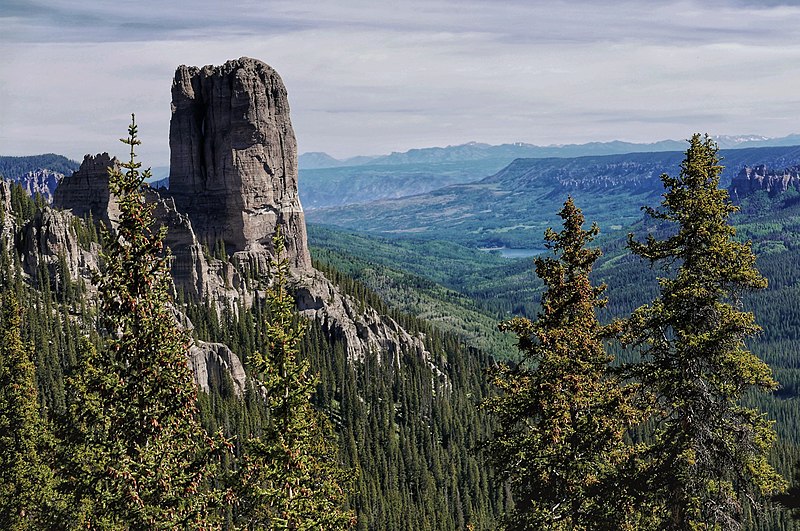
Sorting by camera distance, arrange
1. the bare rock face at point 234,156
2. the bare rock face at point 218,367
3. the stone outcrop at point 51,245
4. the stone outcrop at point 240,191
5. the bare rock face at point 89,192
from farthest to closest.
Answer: the bare rock face at point 234,156 < the stone outcrop at point 240,191 < the bare rock face at point 89,192 < the stone outcrop at point 51,245 < the bare rock face at point 218,367

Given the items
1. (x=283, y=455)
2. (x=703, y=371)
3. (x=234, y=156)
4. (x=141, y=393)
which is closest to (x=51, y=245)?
(x=234, y=156)

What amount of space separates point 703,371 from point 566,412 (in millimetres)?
5070

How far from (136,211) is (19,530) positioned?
36.4m

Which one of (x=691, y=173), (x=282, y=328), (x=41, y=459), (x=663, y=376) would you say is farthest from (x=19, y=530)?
(x=691, y=173)

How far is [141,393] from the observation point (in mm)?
→ 24234

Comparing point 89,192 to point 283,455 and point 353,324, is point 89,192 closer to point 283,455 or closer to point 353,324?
point 353,324

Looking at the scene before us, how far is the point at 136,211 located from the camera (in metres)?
→ 24.5

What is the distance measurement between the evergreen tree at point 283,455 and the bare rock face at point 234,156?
138401 mm

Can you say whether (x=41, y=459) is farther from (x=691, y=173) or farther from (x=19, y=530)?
(x=691, y=173)

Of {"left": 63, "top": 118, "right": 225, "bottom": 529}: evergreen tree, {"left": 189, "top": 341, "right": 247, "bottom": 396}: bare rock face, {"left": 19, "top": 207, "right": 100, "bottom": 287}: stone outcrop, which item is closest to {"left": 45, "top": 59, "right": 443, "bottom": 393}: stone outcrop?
{"left": 19, "top": 207, "right": 100, "bottom": 287}: stone outcrop

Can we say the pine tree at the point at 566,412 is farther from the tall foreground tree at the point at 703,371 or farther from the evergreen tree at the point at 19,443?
the evergreen tree at the point at 19,443

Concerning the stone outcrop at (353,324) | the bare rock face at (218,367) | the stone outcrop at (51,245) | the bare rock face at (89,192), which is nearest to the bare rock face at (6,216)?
the stone outcrop at (51,245)

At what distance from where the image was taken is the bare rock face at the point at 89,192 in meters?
149

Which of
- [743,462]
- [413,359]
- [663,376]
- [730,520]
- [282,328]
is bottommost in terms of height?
[413,359]
